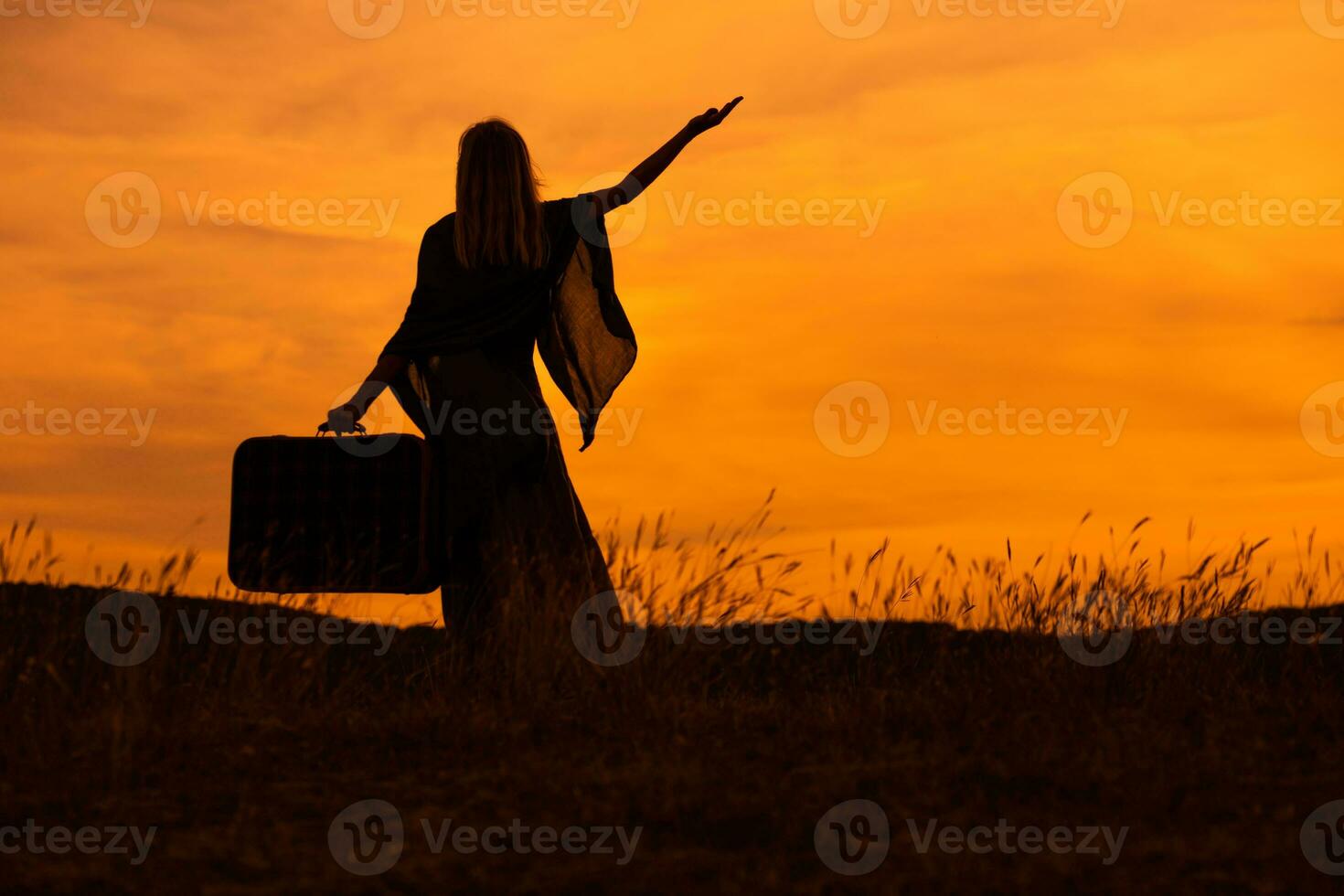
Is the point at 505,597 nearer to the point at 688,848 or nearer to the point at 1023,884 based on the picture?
the point at 688,848

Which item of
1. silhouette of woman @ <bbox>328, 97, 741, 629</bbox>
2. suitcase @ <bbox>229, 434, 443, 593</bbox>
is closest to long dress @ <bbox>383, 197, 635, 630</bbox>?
silhouette of woman @ <bbox>328, 97, 741, 629</bbox>

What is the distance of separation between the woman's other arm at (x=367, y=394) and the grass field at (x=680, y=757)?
0.76m

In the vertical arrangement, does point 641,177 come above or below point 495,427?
above

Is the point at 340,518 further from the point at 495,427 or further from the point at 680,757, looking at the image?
the point at 680,757

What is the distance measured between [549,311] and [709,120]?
41.9 inches

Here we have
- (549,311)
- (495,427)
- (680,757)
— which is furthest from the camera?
(549,311)

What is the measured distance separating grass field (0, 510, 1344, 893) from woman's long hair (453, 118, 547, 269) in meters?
1.37

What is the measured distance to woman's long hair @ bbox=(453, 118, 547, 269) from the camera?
19.5 feet

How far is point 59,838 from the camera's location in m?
4.04

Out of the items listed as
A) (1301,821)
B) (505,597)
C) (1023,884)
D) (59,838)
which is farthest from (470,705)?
(1301,821)

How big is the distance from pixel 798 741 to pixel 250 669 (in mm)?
2025

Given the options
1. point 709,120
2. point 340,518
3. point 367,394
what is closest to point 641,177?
point 709,120

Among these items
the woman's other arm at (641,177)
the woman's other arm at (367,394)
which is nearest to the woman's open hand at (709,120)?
the woman's other arm at (641,177)

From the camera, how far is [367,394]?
5938mm
